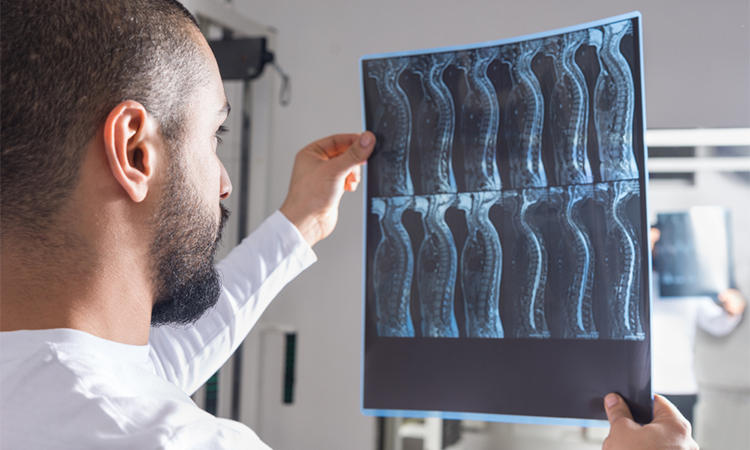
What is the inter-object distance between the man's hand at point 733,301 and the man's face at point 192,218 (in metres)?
1.03

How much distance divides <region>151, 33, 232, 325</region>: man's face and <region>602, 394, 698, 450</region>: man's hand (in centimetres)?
51

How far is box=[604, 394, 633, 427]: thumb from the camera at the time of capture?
2.02ft

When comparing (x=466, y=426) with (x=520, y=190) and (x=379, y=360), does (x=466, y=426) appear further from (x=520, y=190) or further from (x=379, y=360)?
(x=520, y=190)

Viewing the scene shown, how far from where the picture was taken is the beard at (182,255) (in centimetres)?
53

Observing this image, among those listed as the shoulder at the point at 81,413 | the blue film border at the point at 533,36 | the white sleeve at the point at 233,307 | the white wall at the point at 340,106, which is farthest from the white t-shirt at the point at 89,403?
the white wall at the point at 340,106

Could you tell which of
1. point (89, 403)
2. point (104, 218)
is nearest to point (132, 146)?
point (104, 218)

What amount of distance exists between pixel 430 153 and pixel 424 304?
A: 24 centimetres

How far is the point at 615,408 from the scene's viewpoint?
0.63 m

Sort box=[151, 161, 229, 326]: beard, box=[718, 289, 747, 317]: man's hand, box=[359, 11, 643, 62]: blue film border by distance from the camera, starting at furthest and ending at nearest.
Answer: box=[718, 289, 747, 317]: man's hand, box=[359, 11, 643, 62]: blue film border, box=[151, 161, 229, 326]: beard

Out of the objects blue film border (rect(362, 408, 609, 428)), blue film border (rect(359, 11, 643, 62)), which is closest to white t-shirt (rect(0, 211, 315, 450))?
blue film border (rect(362, 408, 609, 428))

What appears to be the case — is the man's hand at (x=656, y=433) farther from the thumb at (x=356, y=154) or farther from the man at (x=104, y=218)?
the thumb at (x=356, y=154)

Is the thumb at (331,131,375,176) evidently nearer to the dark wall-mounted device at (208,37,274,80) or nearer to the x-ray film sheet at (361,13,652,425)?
the x-ray film sheet at (361,13,652,425)

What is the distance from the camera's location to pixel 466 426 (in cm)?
118

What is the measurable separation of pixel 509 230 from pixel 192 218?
0.44m
